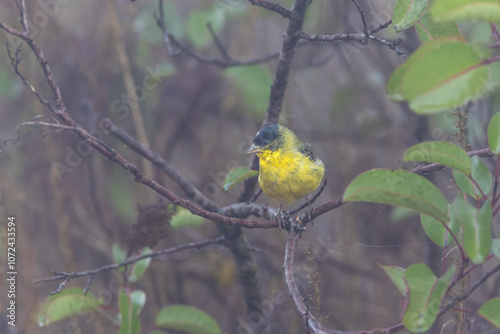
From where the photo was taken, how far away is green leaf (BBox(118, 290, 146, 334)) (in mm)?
1635

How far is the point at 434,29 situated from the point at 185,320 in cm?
132

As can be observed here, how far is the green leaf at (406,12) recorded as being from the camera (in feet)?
4.33

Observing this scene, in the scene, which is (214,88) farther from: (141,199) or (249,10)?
(141,199)

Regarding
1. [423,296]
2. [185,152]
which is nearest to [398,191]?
[423,296]

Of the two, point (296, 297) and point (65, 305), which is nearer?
point (296, 297)

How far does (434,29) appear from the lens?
1382 millimetres

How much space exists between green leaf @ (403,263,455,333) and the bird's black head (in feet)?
3.81

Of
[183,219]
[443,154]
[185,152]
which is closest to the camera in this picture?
[443,154]

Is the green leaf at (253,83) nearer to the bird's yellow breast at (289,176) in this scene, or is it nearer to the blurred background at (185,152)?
the blurred background at (185,152)

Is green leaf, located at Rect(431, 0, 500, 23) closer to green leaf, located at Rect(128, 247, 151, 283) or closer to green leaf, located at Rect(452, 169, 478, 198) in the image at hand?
green leaf, located at Rect(452, 169, 478, 198)

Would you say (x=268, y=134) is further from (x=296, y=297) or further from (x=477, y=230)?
(x=477, y=230)

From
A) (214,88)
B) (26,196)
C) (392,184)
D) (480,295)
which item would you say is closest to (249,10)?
(214,88)

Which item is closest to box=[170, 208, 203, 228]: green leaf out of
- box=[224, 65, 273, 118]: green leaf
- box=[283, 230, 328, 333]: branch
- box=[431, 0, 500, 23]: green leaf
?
box=[283, 230, 328, 333]: branch

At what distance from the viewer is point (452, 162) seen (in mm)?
1078
